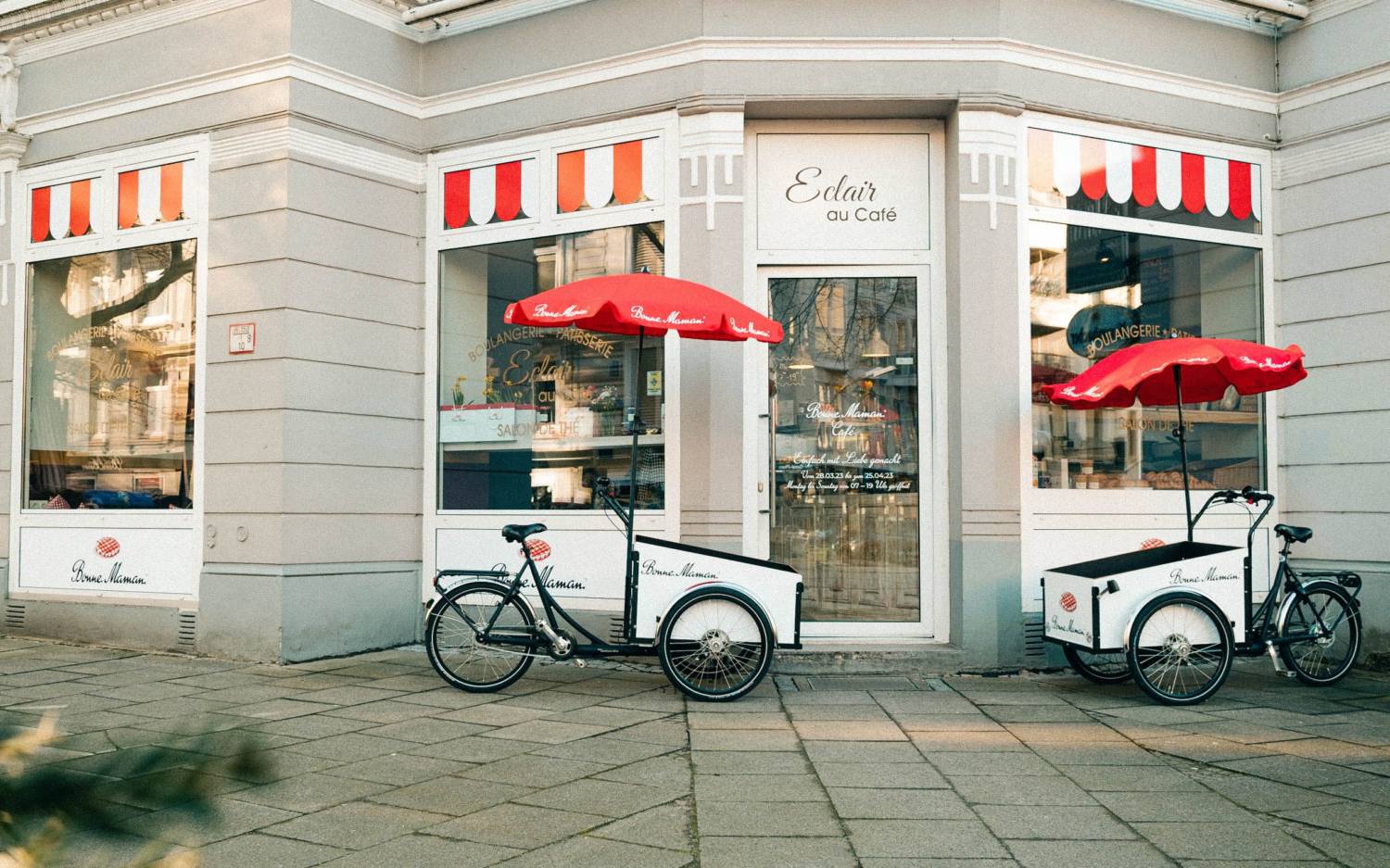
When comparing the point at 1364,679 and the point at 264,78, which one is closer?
the point at 1364,679

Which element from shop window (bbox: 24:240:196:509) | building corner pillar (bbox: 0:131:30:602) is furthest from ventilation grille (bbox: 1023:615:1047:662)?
building corner pillar (bbox: 0:131:30:602)

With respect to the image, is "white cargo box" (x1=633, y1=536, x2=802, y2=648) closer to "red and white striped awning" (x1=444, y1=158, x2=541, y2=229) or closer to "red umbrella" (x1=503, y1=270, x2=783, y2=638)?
"red umbrella" (x1=503, y1=270, x2=783, y2=638)

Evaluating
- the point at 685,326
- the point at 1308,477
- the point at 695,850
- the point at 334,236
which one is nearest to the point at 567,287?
the point at 685,326

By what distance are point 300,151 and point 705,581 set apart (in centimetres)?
424

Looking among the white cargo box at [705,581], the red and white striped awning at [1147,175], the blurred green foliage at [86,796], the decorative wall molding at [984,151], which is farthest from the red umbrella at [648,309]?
the blurred green foliage at [86,796]

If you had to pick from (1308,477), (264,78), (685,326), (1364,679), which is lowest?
(1364,679)

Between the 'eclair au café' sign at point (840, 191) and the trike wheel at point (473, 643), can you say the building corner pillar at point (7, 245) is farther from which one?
the 'eclair au café' sign at point (840, 191)

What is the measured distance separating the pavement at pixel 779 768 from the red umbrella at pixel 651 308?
2.17 meters

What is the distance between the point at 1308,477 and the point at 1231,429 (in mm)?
618

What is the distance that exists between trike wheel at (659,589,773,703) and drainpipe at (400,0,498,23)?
477cm

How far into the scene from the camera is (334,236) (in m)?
8.58


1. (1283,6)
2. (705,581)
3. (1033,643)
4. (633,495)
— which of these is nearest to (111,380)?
(633,495)

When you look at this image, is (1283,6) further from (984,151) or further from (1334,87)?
(984,151)

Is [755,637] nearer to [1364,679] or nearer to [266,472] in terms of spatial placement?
[266,472]
